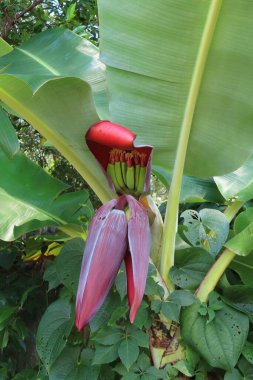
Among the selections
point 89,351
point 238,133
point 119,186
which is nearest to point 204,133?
point 238,133

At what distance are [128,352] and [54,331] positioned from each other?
0.22m

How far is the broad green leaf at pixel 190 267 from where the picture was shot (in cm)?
101

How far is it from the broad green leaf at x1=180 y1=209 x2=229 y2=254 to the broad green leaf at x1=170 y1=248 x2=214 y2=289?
2.6 inches

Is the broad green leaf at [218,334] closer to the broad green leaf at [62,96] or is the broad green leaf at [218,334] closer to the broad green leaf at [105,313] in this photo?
the broad green leaf at [105,313]

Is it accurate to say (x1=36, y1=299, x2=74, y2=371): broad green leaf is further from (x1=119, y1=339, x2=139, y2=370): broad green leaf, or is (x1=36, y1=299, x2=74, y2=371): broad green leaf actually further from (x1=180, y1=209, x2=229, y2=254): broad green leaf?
(x1=180, y1=209, x2=229, y2=254): broad green leaf

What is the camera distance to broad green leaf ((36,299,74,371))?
1015 millimetres

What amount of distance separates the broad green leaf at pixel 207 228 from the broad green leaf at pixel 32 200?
28 cm

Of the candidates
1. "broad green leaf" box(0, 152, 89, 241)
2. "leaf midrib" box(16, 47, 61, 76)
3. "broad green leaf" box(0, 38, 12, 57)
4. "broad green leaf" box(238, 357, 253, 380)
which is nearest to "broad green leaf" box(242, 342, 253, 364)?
"broad green leaf" box(238, 357, 253, 380)

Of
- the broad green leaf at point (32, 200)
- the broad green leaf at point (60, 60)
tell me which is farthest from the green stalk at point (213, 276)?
the broad green leaf at point (60, 60)

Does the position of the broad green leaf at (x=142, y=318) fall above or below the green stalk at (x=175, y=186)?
below

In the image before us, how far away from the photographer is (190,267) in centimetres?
104

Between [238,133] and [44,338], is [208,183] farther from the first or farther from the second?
[44,338]

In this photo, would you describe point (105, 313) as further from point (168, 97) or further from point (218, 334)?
point (168, 97)

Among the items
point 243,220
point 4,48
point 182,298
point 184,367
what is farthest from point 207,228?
point 4,48
